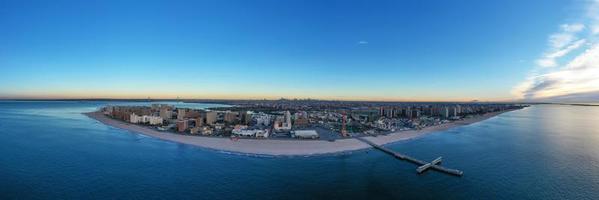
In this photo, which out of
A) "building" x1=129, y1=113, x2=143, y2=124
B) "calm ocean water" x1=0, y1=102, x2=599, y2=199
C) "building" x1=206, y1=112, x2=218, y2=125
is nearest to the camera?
"calm ocean water" x1=0, y1=102, x2=599, y2=199

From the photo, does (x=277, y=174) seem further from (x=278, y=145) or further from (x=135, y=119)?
(x=135, y=119)

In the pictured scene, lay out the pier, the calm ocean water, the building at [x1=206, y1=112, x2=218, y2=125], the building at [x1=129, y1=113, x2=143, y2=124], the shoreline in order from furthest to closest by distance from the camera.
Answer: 1. the building at [x1=129, y1=113, x2=143, y2=124]
2. the building at [x1=206, y1=112, x2=218, y2=125]
3. the shoreline
4. the pier
5. the calm ocean water

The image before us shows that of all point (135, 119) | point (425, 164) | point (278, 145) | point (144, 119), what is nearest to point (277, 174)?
point (278, 145)

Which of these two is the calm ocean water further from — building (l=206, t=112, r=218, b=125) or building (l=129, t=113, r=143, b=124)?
building (l=129, t=113, r=143, b=124)

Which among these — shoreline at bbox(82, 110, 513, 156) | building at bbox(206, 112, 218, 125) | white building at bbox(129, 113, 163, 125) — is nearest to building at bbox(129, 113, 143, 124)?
white building at bbox(129, 113, 163, 125)

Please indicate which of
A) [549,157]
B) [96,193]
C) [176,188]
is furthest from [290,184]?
[549,157]

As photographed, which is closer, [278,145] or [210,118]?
[278,145]

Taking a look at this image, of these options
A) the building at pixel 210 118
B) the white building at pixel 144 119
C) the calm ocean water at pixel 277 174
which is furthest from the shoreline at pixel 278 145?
the white building at pixel 144 119

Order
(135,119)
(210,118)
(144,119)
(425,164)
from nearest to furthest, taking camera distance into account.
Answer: (425,164)
(210,118)
(144,119)
(135,119)

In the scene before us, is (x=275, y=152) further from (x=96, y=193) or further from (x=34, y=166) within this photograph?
(x=34, y=166)
